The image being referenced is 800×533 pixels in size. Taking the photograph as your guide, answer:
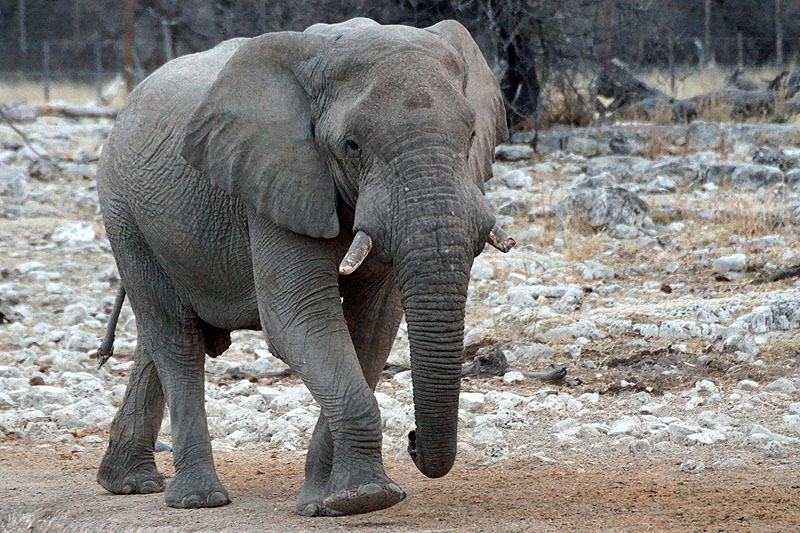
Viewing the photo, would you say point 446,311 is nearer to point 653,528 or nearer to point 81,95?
point 653,528

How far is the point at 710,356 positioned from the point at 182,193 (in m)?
3.78

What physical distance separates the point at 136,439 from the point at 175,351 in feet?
1.95

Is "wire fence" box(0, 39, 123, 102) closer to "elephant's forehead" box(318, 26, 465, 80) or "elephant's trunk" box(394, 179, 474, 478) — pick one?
"elephant's forehead" box(318, 26, 465, 80)

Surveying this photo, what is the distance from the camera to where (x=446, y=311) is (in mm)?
4520

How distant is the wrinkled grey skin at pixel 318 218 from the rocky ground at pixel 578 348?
1.42ft

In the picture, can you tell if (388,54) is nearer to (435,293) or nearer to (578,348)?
(435,293)

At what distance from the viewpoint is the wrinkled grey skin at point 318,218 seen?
4562mm

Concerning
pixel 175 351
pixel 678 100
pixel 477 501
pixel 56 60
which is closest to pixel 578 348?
pixel 477 501

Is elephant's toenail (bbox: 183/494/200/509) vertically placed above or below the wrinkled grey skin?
below

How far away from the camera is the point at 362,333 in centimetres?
556

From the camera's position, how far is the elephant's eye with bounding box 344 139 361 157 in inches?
186

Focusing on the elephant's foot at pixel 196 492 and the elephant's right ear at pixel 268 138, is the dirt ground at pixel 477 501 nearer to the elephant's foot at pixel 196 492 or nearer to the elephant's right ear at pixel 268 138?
the elephant's foot at pixel 196 492

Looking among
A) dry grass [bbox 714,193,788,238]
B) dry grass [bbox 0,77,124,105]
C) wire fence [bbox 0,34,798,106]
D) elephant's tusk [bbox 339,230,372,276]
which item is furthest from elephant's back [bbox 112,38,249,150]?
dry grass [bbox 0,77,124,105]

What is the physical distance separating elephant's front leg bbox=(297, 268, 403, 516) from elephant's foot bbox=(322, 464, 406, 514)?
0.29 meters
